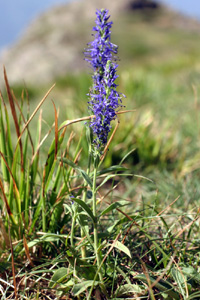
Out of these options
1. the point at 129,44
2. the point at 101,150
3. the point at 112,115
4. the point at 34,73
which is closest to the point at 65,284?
the point at 101,150

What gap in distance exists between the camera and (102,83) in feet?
4.23

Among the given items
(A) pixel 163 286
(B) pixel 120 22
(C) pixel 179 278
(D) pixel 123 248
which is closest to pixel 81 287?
(D) pixel 123 248

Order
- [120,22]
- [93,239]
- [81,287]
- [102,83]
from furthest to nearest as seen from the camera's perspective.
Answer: [120,22]
[93,239]
[81,287]
[102,83]

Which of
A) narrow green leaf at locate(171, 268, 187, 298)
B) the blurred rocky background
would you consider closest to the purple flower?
narrow green leaf at locate(171, 268, 187, 298)

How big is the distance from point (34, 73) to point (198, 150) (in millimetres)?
18272

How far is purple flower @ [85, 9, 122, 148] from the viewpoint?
126 centimetres

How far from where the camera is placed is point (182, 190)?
272cm

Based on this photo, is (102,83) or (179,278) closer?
(102,83)

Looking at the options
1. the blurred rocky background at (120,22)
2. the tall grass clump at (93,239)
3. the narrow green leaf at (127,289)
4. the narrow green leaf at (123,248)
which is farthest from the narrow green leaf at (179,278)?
the blurred rocky background at (120,22)

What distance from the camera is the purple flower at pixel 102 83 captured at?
1257 millimetres

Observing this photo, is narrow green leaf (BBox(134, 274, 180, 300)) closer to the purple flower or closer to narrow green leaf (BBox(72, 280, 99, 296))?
narrow green leaf (BBox(72, 280, 99, 296))

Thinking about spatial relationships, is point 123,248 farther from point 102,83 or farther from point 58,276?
point 102,83

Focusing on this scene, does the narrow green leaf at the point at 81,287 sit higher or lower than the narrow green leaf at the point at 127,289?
higher

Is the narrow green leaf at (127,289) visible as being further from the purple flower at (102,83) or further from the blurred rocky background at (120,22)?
the blurred rocky background at (120,22)
